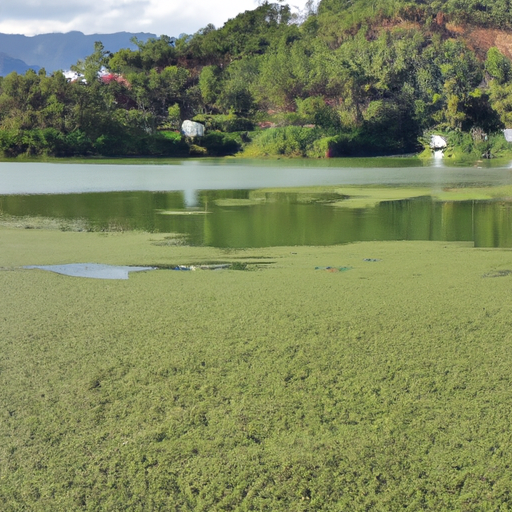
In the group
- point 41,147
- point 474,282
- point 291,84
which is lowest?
point 474,282

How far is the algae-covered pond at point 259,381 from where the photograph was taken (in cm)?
194

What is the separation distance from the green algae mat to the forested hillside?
109 ft

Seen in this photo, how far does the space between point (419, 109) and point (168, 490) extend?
134ft

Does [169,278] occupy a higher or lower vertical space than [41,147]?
lower

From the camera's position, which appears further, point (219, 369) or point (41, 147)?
point (41, 147)

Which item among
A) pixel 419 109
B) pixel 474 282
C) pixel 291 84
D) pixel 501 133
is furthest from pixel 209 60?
pixel 474 282

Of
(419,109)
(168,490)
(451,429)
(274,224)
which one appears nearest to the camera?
(168,490)

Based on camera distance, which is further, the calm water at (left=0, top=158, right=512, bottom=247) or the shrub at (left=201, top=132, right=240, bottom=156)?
the shrub at (left=201, top=132, right=240, bottom=156)

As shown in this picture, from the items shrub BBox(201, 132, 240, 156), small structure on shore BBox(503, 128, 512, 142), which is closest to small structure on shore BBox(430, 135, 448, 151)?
small structure on shore BBox(503, 128, 512, 142)

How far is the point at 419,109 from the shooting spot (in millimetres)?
40062

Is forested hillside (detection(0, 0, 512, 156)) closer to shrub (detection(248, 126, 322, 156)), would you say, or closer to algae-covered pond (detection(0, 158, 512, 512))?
shrub (detection(248, 126, 322, 156))

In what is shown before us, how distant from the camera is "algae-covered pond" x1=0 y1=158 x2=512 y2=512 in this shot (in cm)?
194

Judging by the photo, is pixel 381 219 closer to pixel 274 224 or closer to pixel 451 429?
pixel 274 224

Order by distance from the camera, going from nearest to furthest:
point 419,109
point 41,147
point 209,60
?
1. point 41,147
2. point 419,109
3. point 209,60
